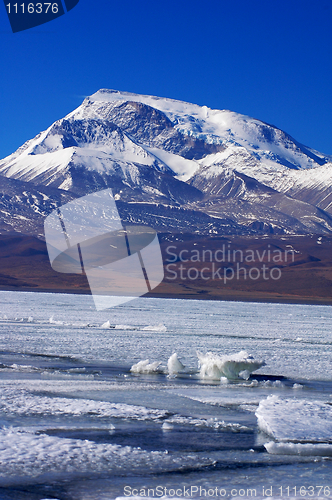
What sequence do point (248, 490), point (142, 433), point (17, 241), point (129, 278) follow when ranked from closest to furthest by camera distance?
point (248, 490) < point (142, 433) < point (129, 278) < point (17, 241)

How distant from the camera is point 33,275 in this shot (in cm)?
12738

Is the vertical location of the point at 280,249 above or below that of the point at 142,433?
above

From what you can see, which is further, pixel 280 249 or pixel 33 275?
pixel 280 249

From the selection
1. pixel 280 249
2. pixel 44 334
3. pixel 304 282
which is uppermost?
pixel 280 249

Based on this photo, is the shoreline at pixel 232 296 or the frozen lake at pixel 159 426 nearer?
the frozen lake at pixel 159 426

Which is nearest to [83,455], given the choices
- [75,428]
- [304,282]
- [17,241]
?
[75,428]

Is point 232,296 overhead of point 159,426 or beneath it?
overhead

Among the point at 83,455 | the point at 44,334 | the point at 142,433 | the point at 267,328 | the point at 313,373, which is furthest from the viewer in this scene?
the point at 267,328

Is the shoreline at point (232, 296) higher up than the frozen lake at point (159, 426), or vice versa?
the shoreline at point (232, 296)

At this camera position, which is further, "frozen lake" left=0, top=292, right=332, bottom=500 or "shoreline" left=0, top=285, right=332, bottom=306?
"shoreline" left=0, top=285, right=332, bottom=306

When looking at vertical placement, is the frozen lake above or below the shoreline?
below

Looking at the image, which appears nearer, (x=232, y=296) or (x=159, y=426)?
(x=159, y=426)

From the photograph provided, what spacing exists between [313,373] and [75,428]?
39.3ft

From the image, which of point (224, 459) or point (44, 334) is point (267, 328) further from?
point (224, 459)
